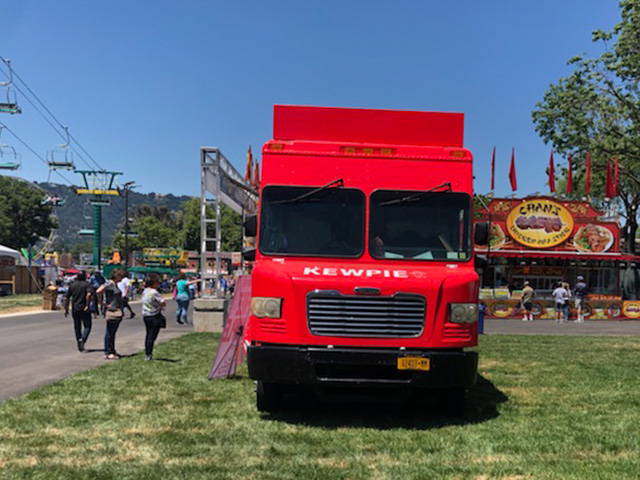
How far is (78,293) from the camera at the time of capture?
14.0 m

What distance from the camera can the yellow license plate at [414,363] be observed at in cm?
717

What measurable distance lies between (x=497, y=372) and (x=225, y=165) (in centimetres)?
897

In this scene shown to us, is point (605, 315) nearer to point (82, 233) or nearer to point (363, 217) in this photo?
point (363, 217)

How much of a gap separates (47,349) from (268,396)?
871cm

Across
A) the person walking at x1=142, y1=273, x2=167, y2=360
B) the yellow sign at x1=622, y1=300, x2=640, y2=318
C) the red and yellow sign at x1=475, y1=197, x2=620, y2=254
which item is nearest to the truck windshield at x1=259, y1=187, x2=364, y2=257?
the person walking at x1=142, y1=273, x2=167, y2=360

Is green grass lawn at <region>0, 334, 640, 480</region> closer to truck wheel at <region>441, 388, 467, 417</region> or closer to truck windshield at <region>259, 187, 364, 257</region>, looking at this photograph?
truck wheel at <region>441, 388, 467, 417</region>

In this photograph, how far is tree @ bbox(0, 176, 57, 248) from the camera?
3389 inches

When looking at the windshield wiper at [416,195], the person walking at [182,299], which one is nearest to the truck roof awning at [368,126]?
the windshield wiper at [416,195]

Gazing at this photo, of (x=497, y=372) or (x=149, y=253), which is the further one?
(x=149, y=253)

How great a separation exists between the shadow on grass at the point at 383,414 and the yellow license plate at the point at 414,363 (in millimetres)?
761

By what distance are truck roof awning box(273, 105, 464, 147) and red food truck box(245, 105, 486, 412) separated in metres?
0.01

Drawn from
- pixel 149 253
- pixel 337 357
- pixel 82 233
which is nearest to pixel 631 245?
pixel 337 357

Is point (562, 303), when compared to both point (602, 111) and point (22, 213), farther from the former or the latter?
point (22, 213)

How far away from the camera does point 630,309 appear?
32.6 m
